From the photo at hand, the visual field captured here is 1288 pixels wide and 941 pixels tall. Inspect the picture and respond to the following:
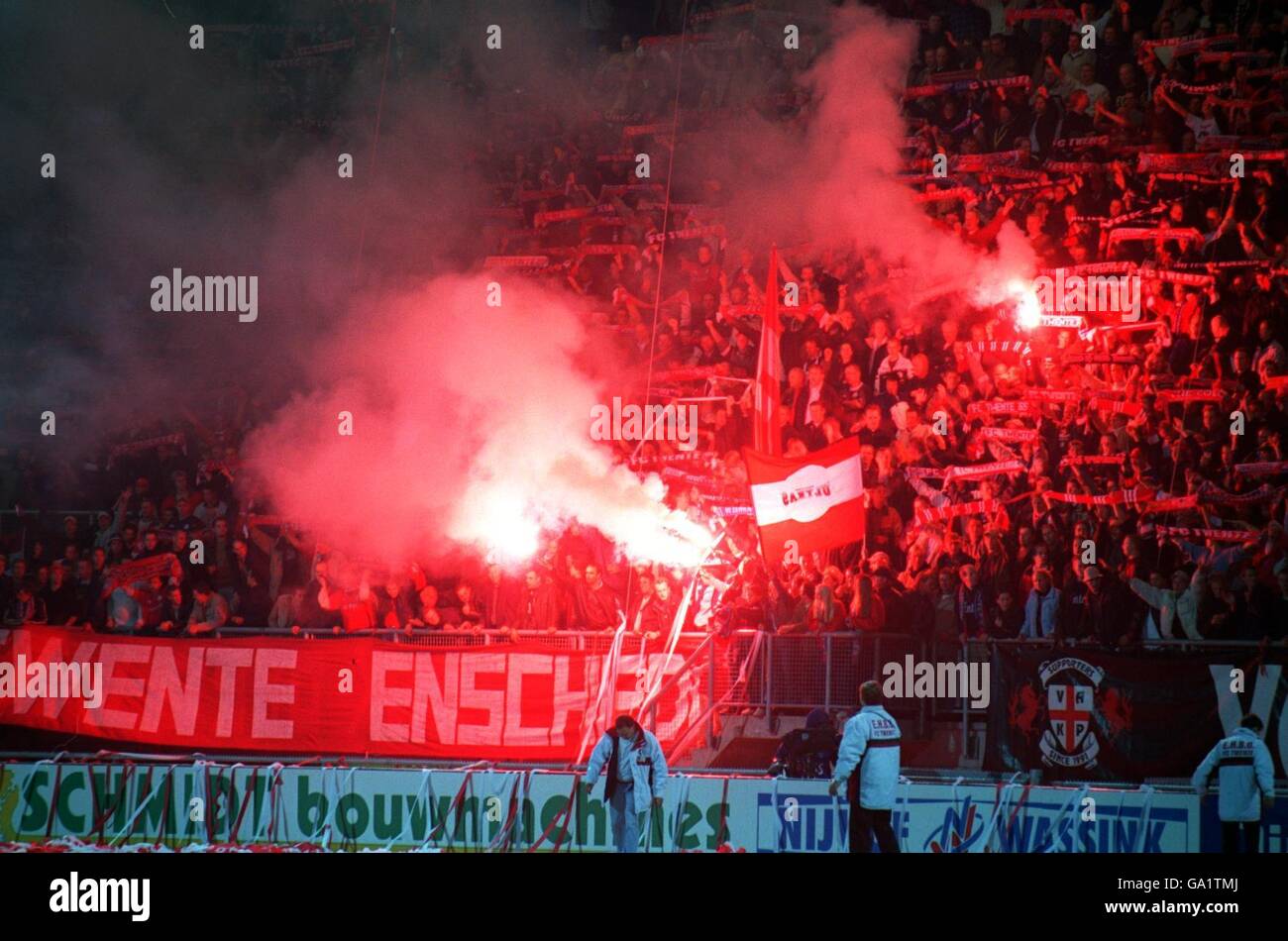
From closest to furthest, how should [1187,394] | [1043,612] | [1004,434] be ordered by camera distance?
[1043,612], [1187,394], [1004,434]

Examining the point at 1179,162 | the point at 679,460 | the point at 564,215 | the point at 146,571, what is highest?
the point at 564,215

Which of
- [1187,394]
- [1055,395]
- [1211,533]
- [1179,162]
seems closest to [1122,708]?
[1211,533]

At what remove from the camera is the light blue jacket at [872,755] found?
29.3 feet

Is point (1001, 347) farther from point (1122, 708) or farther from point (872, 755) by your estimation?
point (872, 755)

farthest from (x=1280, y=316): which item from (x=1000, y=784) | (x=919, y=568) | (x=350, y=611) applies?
(x=350, y=611)

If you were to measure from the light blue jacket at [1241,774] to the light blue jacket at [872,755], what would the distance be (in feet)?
6.07

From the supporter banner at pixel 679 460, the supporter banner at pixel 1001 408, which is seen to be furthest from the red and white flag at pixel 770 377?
the supporter banner at pixel 1001 408

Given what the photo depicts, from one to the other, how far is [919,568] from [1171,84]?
5109 mm

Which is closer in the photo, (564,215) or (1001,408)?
(1001,408)

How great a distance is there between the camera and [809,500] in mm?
11195

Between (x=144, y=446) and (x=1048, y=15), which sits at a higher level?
(x=1048, y=15)

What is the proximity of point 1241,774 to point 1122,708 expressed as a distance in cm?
85

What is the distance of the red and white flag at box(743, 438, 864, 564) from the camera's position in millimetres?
11156
